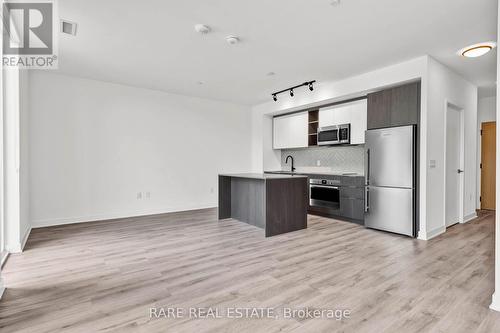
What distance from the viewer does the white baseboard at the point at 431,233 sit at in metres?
3.85

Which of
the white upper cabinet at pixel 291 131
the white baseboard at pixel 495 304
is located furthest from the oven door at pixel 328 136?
the white baseboard at pixel 495 304

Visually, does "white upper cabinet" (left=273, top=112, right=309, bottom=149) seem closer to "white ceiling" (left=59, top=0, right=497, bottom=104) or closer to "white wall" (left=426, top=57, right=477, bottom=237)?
"white ceiling" (left=59, top=0, right=497, bottom=104)

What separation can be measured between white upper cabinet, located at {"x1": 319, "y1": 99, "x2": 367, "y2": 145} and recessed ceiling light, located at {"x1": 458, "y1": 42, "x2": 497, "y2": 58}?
5.29 feet

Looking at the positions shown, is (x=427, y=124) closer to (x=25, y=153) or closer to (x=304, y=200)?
(x=304, y=200)

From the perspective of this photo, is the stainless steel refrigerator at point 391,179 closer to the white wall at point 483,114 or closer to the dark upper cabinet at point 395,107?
the dark upper cabinet at point 395,107

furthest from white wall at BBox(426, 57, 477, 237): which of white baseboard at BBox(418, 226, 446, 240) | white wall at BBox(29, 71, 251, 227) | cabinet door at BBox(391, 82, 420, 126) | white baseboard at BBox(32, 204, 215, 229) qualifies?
white baseboard at BBox(32, 204, 215, 229)

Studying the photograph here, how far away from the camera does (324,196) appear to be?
17.7 ft

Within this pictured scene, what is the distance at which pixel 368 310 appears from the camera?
2012mm

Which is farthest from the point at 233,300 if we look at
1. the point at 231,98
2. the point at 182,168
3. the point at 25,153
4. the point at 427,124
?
the point at 231,98

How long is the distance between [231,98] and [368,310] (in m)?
→ 5.49

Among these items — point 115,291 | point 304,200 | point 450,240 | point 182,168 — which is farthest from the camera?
point 182,168

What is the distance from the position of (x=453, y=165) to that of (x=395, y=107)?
173cm

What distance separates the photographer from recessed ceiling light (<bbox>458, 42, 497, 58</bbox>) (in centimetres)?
338

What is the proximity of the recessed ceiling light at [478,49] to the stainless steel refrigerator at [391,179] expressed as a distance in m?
1.16
